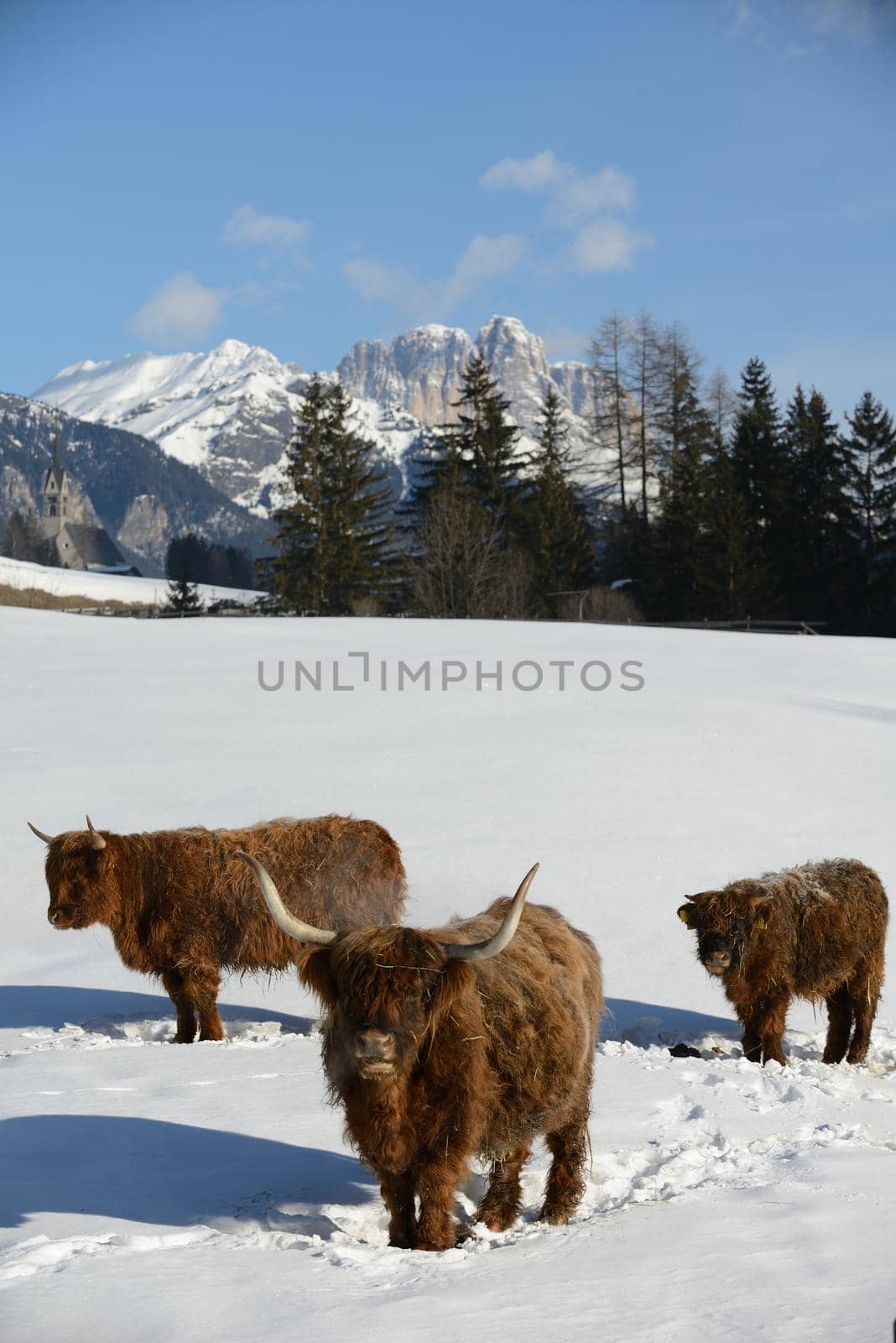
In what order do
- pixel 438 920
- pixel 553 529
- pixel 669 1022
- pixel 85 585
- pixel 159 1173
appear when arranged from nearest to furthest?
1. pixel 159 1173
2. pixel 669 1022
3. pixel 438 920
4. pixel 553 529
5. pixel 85 585

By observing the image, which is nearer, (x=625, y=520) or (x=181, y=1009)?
(x=181, y=1009)

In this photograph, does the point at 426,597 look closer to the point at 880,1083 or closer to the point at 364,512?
the point at 364,512

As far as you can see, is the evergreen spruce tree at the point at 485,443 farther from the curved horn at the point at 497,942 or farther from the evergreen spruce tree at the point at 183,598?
the curved horn at the point at 497,942

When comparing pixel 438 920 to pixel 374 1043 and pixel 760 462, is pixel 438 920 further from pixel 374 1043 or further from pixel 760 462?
pixel 760 462

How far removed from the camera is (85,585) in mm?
97688

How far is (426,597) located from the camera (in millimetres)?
49219

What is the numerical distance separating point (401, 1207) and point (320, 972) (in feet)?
3.04

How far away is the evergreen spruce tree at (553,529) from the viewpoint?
51312 mm

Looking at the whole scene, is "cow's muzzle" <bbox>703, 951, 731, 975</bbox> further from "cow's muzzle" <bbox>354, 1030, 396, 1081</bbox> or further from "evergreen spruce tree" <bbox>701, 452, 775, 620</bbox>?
"evergreen spruce tree" <bbox>701, 452, 775, 620</bbox>

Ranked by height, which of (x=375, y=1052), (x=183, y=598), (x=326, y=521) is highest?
(x=326, y=521)

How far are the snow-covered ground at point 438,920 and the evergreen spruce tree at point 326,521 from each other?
23.8 metres

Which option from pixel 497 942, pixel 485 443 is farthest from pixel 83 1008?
pixel 485 443

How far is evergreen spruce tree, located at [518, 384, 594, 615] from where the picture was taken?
168 feet

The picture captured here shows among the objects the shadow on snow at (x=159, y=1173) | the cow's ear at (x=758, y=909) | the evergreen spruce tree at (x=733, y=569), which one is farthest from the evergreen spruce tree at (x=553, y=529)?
the shadow on snow at (x=159, y=1173)
